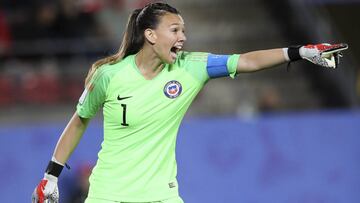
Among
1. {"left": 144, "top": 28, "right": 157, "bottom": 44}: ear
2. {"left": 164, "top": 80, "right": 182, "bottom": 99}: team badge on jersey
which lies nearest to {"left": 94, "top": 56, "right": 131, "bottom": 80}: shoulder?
{"left": 144, "top": 28, "right": 157, "bottom": 44}: ear

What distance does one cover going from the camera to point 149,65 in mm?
5621

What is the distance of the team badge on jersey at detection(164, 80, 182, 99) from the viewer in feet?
18.2

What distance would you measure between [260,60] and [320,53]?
36 centimetres

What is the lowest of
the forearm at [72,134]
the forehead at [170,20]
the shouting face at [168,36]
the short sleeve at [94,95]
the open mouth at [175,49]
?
the forearm at [72,134]

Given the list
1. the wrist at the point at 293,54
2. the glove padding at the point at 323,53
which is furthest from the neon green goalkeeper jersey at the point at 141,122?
the glove padding at the point at 323,53

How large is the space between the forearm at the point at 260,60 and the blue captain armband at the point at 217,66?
90 mm

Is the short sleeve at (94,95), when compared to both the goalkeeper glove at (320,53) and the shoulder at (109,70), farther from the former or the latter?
the goalkeeper glove at (320,53)

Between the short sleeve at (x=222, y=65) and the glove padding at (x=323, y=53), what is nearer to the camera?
the glove padding at (x=323, y=53)

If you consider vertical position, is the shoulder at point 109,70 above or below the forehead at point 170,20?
below

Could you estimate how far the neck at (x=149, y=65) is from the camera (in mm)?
5605

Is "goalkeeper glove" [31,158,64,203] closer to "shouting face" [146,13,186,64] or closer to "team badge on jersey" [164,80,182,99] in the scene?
"team badge on jersey" [164,80,182,99]

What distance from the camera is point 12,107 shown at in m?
10.7

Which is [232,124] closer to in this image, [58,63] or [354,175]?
[354,175]

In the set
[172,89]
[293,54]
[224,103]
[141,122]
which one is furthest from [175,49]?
[224,103]
